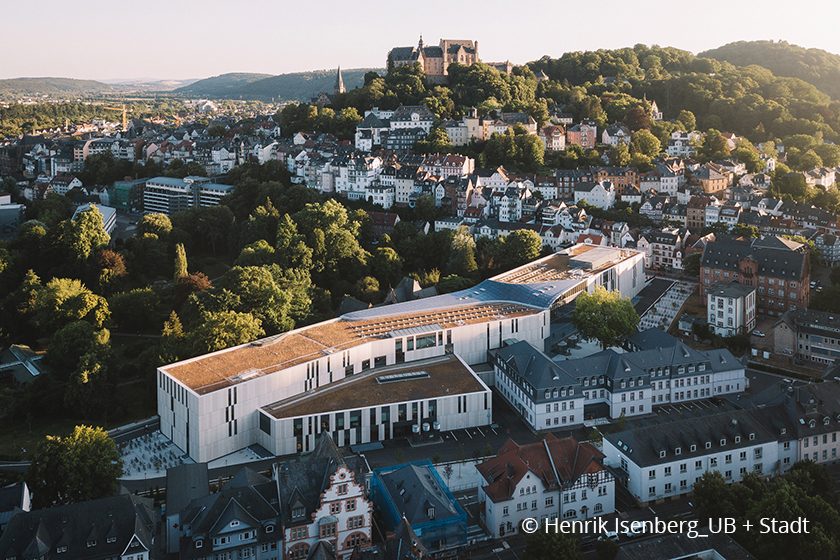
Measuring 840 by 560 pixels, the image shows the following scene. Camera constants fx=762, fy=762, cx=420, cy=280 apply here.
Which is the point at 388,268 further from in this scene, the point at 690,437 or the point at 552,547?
the point at 552,547

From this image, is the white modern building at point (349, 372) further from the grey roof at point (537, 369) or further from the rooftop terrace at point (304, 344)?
the grey roof at point (537, 369)

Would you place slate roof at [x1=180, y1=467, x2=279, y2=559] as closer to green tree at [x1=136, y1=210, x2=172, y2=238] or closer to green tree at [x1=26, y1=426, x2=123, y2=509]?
green tree at [x1=26, y1=426, x2=123, y2=509]

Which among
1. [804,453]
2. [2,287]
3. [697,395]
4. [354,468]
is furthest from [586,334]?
[2,287]

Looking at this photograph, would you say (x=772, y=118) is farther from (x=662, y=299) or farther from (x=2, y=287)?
(x=2, y=287)

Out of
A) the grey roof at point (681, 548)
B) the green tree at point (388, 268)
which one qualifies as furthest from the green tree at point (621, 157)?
the grey roof at point (681, 548)

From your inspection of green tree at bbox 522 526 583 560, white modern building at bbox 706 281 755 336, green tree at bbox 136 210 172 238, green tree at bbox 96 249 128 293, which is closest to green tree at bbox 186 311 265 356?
green tree at bbox 96 249 128 293

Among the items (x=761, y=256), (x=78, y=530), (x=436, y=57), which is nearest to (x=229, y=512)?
(x=78, y=530)
